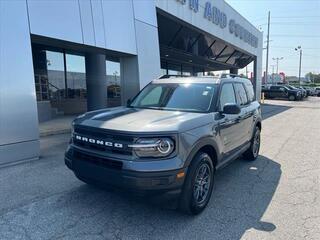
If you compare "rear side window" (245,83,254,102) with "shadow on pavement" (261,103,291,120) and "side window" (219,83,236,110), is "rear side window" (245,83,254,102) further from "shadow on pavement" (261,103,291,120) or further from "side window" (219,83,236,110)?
"shadow on pavement" (261,103,291,120)

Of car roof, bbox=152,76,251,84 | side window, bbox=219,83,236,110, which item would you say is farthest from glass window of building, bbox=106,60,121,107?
side window, bbox=219,83,236,110

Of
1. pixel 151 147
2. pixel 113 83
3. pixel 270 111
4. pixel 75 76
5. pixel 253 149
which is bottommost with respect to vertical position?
pixel 270 111

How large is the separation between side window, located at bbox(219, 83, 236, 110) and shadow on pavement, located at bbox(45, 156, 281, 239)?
4.85ft

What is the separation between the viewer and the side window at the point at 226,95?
15.3 ft

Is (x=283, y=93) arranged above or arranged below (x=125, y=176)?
below

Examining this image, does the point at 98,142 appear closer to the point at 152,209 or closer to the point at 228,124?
the point at 152,209

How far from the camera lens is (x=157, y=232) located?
3348 millimetres

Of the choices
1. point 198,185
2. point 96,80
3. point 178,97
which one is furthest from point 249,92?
point 96,80

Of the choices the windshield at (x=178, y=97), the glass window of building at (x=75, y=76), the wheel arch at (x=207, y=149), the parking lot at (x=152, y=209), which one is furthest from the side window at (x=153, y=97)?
the glass window of building at (x=75, y=76)

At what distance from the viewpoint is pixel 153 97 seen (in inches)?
198

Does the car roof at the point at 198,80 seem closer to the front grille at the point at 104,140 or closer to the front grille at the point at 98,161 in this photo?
the front grille at the point at 104,140

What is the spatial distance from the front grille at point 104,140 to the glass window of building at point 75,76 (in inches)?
466

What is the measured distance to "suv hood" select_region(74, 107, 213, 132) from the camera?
3.42 m

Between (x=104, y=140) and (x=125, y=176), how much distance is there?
1.84 feet
